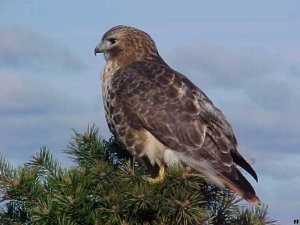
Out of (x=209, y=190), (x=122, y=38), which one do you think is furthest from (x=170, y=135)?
(x=122, y=38)

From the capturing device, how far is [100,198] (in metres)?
4.61

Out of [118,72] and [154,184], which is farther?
[118,72]

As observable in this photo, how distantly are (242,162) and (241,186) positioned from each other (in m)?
0.46

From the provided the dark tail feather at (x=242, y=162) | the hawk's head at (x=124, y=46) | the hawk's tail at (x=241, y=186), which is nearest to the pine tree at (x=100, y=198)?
the hawk's tail at (x=241, y=186)

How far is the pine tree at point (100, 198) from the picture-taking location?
4.45m

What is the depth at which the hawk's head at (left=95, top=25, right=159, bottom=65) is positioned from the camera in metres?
7.18

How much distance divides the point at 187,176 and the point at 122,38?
2925 mm

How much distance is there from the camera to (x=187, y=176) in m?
4.62

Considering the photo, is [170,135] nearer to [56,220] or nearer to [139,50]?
[139,50]

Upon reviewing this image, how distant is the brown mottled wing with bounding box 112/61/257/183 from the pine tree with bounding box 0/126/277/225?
1.16m

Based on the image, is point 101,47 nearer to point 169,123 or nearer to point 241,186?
point 169,123

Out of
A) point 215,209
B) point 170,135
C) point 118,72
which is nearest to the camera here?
point 215,209

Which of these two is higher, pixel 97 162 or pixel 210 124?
pixel 210 124

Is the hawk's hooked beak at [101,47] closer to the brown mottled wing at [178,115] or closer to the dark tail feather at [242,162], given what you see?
the brown mottled wing at [178,115]
